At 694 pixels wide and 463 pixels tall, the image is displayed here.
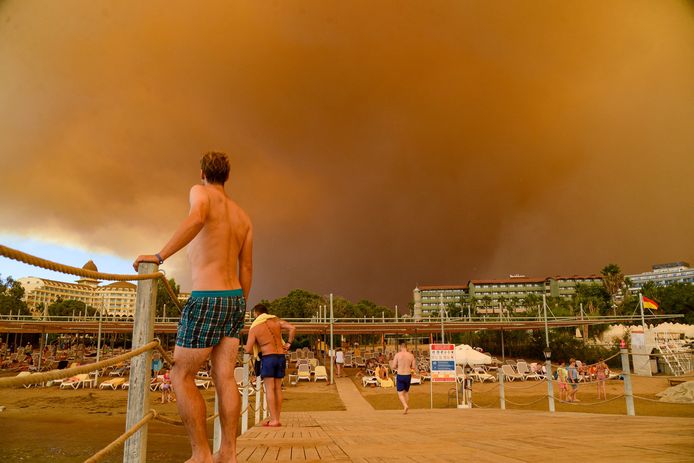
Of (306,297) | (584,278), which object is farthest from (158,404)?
(584,278)

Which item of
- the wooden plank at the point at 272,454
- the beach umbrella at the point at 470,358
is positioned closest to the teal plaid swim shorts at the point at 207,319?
the wooden plank at the point at 272,454

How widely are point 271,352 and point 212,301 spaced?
144 inches

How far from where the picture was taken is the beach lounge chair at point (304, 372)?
75.9 ft

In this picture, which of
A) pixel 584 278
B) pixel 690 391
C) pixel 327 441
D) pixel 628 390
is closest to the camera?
pixel 327 441

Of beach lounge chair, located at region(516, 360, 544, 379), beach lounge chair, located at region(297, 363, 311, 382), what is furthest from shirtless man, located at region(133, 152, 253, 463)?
beach lounge chair, located at region(516, 360, 544, 379)

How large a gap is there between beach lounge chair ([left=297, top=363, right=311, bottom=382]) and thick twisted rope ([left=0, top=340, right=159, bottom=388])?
22230 millimetres

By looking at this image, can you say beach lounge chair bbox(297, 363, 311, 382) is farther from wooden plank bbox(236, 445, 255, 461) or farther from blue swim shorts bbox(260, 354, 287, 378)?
wooden plank bbox(236, 445, 255, 461)

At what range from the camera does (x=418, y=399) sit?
1661cm

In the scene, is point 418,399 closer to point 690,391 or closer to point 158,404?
point 690,391

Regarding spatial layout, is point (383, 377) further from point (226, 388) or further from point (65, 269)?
point (65, 269)

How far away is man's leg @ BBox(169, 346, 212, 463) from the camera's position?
2174mm

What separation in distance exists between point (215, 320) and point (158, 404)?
16756 mm

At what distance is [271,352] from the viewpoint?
5.77 meters

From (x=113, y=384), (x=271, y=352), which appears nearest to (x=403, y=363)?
(x=271, y=352)
